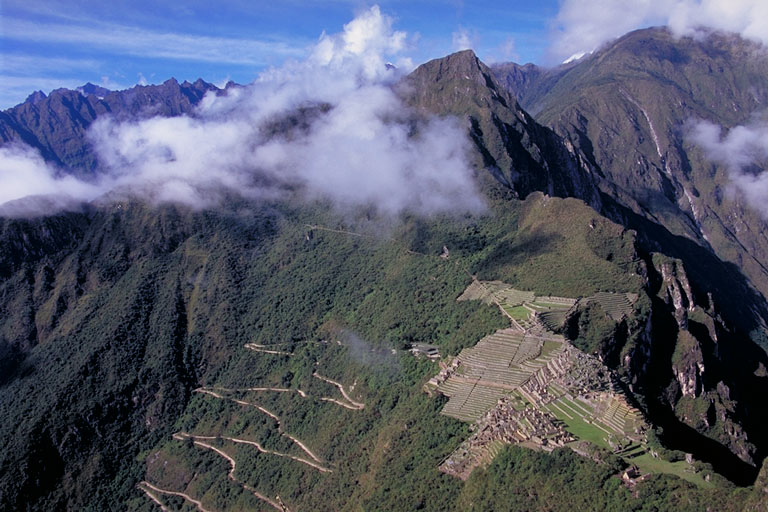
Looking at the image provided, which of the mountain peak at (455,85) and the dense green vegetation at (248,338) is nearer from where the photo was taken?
the dense green vegetation at (248,338)

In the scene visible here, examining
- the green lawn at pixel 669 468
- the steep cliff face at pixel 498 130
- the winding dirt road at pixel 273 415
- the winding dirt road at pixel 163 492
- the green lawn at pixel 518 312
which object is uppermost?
the steep cliff face at pixel 498 130

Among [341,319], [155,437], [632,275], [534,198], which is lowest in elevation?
[155,437]

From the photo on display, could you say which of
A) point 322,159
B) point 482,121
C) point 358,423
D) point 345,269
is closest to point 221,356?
point 345,269

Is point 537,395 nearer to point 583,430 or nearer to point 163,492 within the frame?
point 583,430

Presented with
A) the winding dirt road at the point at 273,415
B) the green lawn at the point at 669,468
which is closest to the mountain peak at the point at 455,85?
the winding dirt road at the point at 273,415

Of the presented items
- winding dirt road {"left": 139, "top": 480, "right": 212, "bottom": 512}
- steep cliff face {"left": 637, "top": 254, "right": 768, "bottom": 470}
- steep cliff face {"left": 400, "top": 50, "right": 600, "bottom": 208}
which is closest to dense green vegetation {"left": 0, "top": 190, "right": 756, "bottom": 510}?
winding dirt road {"left": 139, "top": 480, "right": 212, "bottom": 512}

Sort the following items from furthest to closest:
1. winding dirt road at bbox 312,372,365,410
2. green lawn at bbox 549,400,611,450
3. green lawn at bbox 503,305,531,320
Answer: winding dirt road at bbox 312,372,365,410, green lawn at bbox 503,305,531,320, green lawn at bbox 549,400,611,450

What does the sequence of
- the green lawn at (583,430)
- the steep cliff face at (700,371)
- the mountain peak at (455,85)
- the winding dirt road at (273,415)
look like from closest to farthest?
the green lawn at (583,430) → the winding dirt road at (273,415) → the steep cliff face at (700,371) → the mountain peak at (455,85)

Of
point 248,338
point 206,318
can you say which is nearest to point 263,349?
point 248,338

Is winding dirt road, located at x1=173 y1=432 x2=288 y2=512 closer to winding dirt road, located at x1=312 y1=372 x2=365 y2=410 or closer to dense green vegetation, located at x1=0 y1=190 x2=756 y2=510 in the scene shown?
dense green vegetation, located at x1=0 y1=190 x2=756 y2=510

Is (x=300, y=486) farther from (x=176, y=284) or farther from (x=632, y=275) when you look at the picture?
(x=176, y=284)

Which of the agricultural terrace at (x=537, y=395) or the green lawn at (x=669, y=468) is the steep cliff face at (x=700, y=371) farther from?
the green lawn at (x=669, y=468)
